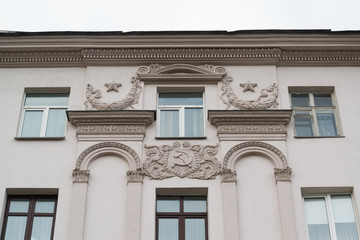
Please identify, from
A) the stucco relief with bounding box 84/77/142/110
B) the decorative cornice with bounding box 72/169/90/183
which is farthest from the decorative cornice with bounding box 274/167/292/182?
the decorative cornice with bounding box 72/169/90/183

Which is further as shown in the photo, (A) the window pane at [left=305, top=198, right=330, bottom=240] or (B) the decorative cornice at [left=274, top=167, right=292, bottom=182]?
(B) the decorative cornice at [left=274, top=167, right=292, bottom=182]

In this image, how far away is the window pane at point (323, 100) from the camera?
17.6 metres

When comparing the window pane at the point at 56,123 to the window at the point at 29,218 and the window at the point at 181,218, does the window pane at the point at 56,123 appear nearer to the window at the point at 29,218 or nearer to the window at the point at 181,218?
the window at the point at 29,218

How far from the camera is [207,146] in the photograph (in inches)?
643

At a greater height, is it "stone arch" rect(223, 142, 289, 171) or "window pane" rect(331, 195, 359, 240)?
"stone arch" rect(223, 142, 289, 171)

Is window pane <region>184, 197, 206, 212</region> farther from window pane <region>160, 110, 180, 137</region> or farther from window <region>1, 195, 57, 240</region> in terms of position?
window <region>1, 195, 57, 240</region>

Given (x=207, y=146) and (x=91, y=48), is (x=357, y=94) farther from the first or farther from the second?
(x=91, y=48)

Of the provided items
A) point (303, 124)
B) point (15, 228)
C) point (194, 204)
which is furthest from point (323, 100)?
point (15, 228)

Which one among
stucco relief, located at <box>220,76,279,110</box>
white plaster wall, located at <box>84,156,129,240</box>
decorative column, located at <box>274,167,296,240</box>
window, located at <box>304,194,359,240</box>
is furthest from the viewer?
stucco relief, located at <box>220,76,279,110</box>

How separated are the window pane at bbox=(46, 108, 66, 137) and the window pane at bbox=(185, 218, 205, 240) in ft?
14.8

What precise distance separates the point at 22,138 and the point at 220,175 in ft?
18.3

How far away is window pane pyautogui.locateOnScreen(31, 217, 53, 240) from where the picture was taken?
1533cm

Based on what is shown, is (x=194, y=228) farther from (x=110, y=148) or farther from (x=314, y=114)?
(x=314, y=114)

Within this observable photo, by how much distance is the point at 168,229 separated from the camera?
15.4 m
